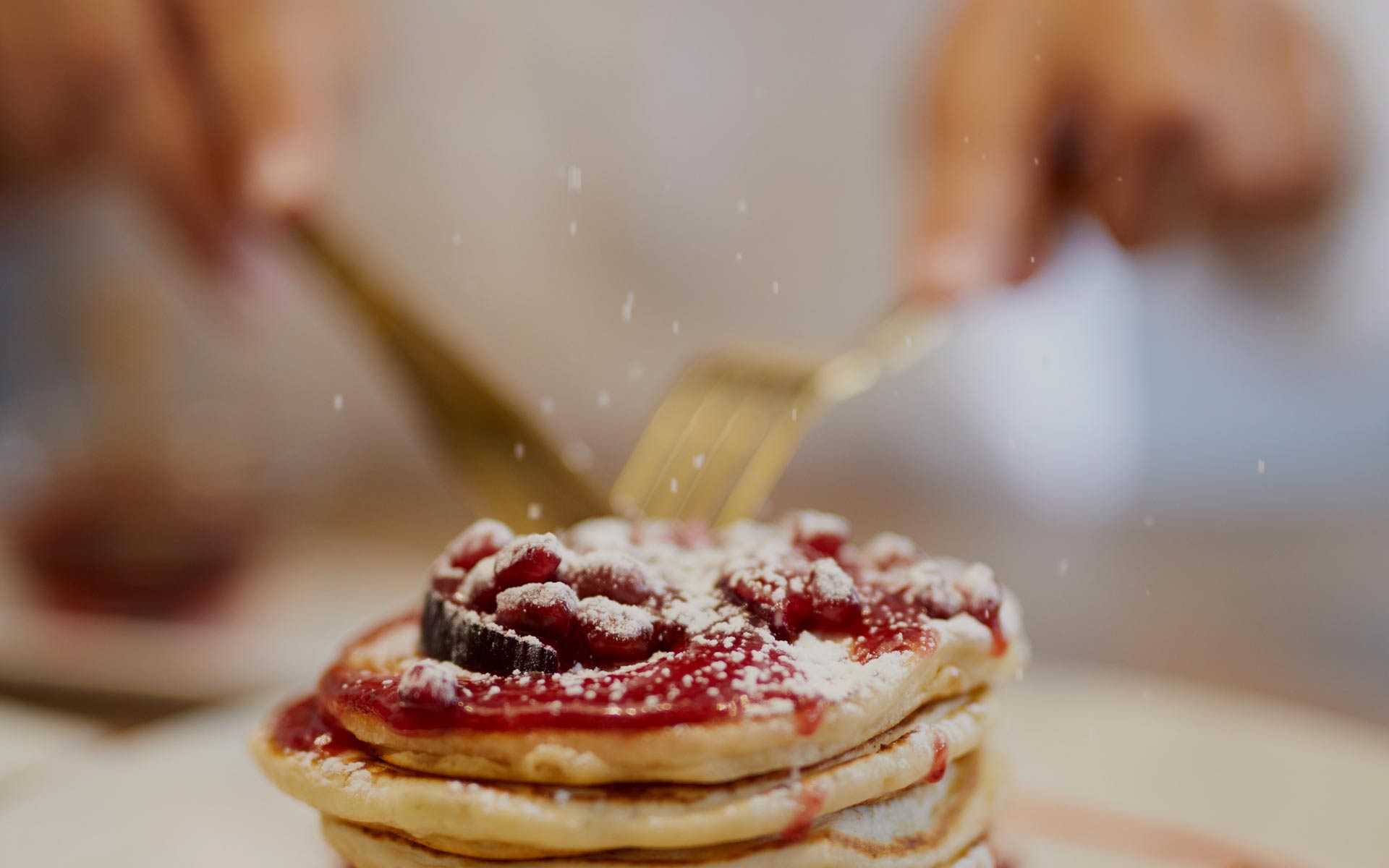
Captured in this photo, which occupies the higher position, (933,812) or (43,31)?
(43,31)

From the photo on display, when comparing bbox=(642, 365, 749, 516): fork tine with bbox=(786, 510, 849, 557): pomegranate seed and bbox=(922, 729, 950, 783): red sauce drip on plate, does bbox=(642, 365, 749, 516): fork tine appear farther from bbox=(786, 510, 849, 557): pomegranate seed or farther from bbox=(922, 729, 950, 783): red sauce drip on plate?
bbox=(922, 729, 950, 783): red sauce drip on plate

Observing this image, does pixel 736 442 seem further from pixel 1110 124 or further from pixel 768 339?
pixel 768 339

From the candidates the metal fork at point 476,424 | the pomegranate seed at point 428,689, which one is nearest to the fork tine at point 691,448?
the metal fork at point 476,424

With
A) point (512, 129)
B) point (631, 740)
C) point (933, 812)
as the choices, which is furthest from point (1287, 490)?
point (631, 740)

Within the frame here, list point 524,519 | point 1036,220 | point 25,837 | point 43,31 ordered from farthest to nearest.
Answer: point 43,31
point 1036,220
point 524,519
point 25,837

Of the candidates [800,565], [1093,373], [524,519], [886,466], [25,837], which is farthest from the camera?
[886,466]

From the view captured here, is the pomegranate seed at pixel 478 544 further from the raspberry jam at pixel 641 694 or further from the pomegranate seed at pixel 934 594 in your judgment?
the pomegranate seed at pixel 934 594

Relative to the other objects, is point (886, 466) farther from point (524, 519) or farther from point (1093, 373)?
point (524, 519)

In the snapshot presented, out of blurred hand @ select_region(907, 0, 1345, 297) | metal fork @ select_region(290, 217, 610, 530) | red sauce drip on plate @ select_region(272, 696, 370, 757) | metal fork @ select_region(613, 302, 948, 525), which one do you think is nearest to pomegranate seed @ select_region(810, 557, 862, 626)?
red sauce drip on plate @ select_region(272, 696, 370, 757)
